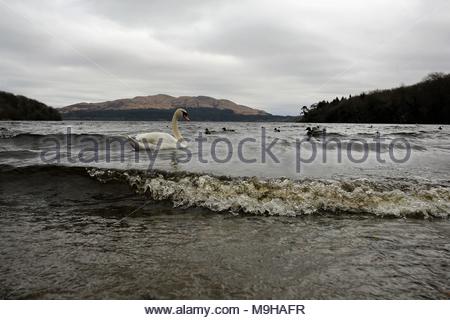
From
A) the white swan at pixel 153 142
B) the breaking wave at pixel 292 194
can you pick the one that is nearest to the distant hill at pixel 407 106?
the white swan at pixel 153 142

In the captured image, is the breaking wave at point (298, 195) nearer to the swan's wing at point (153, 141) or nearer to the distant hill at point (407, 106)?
the swan's wing at point (153, 141)

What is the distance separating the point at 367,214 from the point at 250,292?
137 inches

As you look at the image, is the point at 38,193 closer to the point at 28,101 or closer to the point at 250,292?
the point at 250,292

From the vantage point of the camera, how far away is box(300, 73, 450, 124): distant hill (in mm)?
89250

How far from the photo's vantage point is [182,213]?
594 centimetres

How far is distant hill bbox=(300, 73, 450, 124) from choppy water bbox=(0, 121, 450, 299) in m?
92.8

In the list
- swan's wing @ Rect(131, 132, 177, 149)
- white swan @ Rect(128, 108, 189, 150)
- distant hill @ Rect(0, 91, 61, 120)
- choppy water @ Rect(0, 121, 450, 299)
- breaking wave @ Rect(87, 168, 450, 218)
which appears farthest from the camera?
distant hill @ Rect(0, 91, 61, 120)

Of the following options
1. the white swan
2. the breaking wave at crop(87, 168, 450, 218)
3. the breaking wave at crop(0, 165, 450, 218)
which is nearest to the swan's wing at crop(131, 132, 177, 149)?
the white swan

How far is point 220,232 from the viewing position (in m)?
4.89

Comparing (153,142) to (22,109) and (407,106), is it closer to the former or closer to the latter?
(407,106)

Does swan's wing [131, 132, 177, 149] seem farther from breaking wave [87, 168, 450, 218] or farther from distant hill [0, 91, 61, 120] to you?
distant hill [0, 91, 61, 120]

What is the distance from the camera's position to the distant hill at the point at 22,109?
100938mm

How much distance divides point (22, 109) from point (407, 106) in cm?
10889
